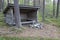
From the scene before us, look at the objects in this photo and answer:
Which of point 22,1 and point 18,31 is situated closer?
point 18,31

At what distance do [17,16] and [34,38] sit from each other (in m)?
3.06

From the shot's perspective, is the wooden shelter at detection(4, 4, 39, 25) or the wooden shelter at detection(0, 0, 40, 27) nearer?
the wooden shelter at detection(0, 0, 40, 27)

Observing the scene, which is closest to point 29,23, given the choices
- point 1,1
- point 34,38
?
point 34,38

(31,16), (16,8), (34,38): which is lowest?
(34,38)

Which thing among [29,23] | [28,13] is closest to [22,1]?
[28,13]

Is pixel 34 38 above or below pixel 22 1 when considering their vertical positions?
below

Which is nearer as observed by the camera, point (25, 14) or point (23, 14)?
point (23, 14)

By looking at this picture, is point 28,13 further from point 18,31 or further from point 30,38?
point 30,38

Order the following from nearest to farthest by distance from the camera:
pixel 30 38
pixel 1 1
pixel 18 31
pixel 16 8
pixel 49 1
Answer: pixel 30 38, pixel 18 31, pixel 16 8, pixel 1 1, pixel 49 1

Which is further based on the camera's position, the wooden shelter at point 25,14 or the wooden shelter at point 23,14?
the wooden shelter at point 25,14

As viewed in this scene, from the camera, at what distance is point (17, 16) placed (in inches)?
439

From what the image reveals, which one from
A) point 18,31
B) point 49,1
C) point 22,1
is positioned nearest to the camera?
point 18,31

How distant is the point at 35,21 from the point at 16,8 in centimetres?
377

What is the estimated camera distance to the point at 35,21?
14.2 metres
